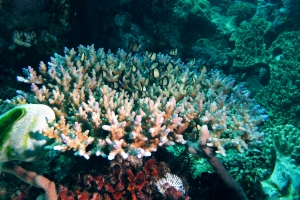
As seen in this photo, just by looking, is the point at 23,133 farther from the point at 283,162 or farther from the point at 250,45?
the point at 250,45

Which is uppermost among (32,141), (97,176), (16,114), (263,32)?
(263,32)

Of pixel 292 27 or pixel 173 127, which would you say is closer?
pixel 173 127

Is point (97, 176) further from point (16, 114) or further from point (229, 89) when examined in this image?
point (229, 89)

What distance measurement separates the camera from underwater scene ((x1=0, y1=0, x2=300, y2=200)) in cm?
270

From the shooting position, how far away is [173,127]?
278cm

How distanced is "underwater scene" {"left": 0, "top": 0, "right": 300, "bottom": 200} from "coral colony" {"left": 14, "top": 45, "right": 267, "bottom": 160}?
18 millimetres

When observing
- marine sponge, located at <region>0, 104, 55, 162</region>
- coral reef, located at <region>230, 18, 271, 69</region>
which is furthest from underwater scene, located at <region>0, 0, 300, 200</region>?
coral reef, located at <region>230, 18, 271, 69</region>

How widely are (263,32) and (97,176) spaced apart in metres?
9.13

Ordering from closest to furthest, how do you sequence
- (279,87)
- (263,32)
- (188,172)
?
(188,172)
(279,87)
(263,32)

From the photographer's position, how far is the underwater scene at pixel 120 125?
270 centimetres

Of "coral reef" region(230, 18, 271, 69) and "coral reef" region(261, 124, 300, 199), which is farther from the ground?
"coral reef" region(230, 18, 271, 69)

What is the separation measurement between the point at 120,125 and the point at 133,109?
0.78m

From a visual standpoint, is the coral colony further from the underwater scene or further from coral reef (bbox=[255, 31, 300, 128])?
coral reef (bbox=[255, 31, 300, 128])

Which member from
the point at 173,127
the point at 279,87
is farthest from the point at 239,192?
the point at 279,87
